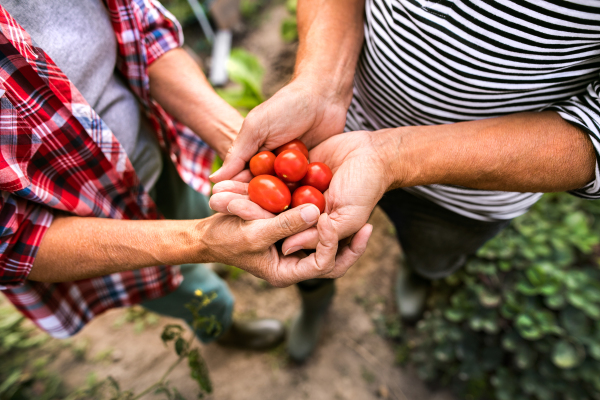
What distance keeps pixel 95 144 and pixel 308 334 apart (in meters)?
2.05

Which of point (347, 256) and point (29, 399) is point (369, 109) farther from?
point (29, 399)

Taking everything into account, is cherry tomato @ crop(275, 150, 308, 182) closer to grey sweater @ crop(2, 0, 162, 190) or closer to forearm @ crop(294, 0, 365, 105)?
forearm @ crop(294, 0, 365, 105)

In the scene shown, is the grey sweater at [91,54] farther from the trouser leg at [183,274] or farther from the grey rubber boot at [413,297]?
the grey rubber boot at [413,297]

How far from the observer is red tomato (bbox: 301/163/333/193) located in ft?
5.15

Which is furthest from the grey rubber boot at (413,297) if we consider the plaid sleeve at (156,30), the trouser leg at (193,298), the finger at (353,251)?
the plaid sleeve at (156,30)

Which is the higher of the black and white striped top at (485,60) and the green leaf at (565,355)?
the black and white striped top at (485,60)

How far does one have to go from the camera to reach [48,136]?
1.27 m

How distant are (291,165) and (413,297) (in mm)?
1927

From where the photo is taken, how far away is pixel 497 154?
1351mm

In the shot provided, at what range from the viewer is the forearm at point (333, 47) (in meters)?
1.66

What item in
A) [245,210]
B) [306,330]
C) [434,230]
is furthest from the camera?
[306,330]

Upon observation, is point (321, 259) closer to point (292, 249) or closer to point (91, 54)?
point (292, 249)

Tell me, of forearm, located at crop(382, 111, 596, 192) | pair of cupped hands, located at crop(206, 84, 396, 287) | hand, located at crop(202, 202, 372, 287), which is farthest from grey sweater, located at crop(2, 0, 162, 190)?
forearm, located at crop(382, 111, 596, 192)

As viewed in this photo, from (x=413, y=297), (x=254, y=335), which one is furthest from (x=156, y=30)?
(x=413, y=297)
